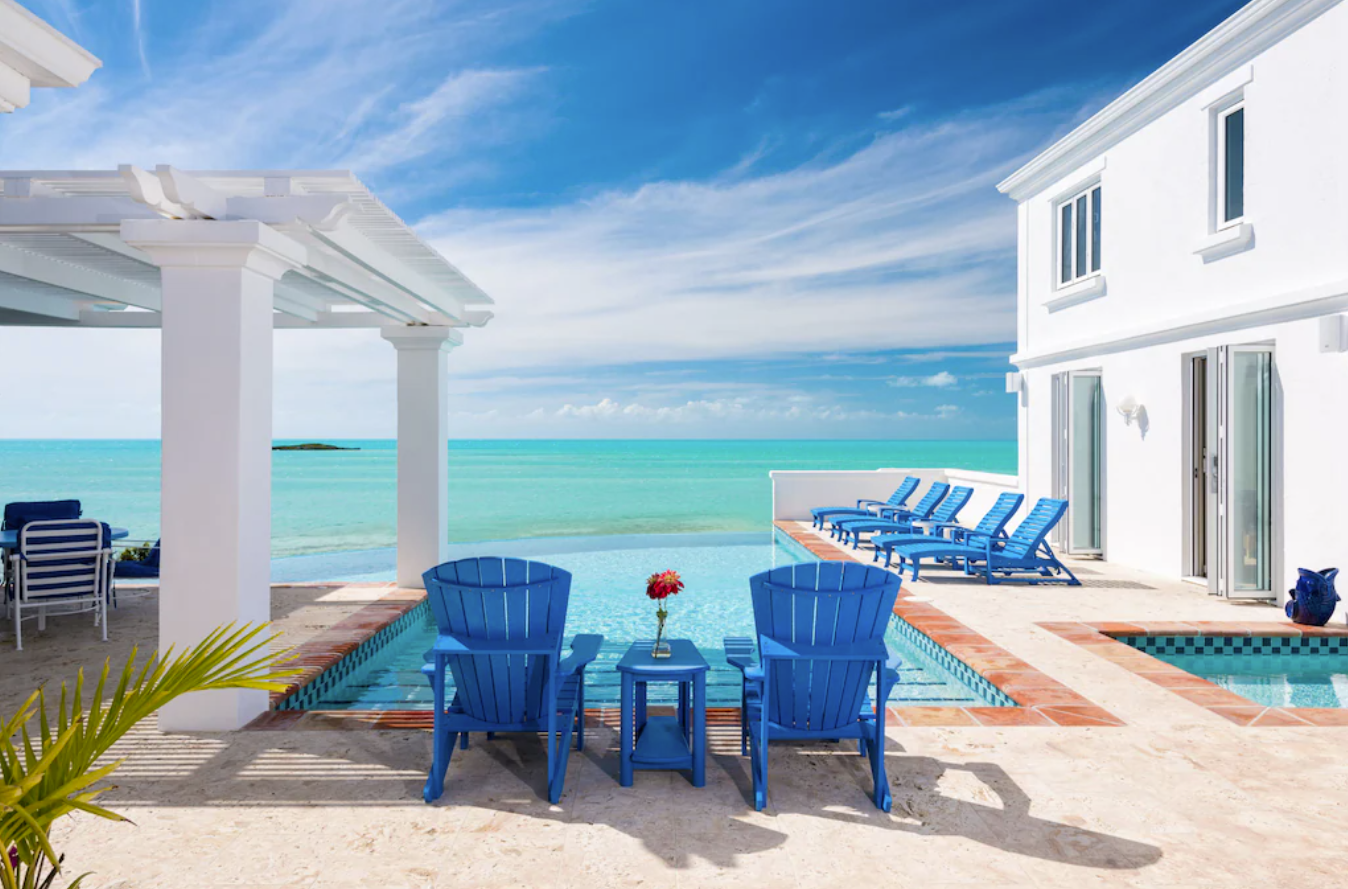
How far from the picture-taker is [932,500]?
477 inches

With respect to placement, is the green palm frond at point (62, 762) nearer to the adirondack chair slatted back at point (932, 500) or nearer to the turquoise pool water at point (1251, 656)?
the turquoise pool water at point (1251, 656)

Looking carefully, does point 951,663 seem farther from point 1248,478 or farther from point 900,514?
point 900,514

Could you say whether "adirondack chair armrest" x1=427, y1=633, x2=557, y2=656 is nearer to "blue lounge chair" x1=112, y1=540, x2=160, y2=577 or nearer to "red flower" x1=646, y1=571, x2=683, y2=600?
"red flower" x1=646, y1=571, x2=683, y2=600

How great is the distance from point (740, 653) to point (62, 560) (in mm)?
5502

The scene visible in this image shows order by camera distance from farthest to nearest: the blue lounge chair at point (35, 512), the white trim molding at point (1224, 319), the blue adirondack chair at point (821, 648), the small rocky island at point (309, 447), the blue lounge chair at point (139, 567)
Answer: the small rocky island at point (309, 447)
the blue lounge chair at point (139, 567)
the blue lounge chair at point (35, 512)
the white trim molding at point (1224, 319)
the blue adirondack chair at point (821, 648)

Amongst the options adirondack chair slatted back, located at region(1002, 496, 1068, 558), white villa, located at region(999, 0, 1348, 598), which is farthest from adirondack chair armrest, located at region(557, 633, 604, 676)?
white villa, located at region(999, 0, 1348, 598)

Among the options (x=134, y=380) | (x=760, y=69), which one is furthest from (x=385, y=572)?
(x=134, y=380)

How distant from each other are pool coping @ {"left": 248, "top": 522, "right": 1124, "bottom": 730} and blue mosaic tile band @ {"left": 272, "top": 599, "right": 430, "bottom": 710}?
5 cm

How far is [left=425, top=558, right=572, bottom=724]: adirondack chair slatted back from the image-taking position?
340 cm

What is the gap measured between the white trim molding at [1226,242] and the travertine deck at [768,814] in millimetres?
4790

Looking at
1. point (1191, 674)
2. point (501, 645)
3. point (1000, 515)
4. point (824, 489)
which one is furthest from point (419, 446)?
point (824, 489)

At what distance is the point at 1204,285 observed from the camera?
7.77 meters

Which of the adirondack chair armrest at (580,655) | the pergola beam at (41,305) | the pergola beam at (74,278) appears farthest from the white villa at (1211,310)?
the pergola beam at (41,305)

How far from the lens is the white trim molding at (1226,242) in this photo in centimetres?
716
